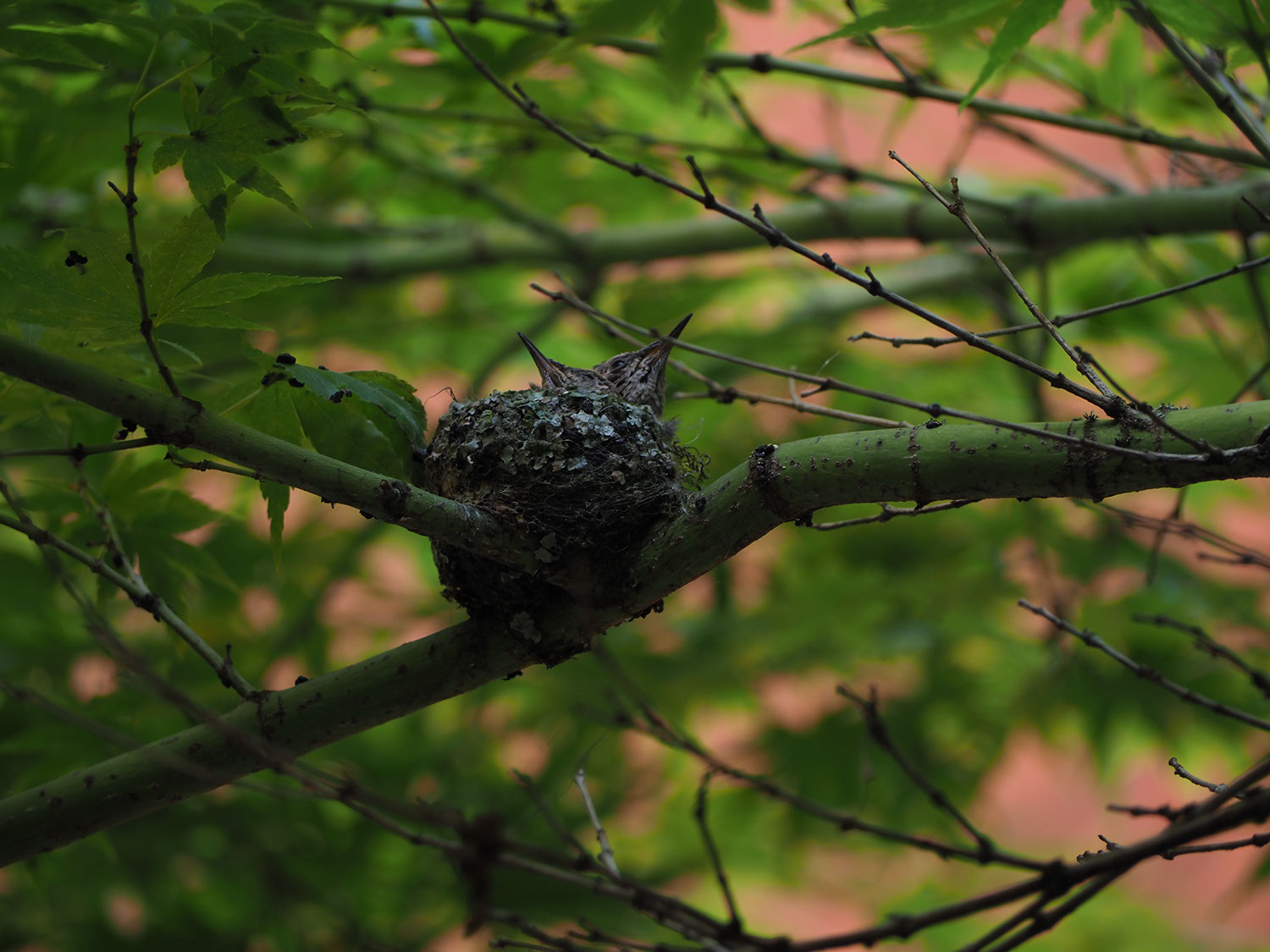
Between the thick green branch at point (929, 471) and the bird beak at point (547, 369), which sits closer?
the thick green branch at point (929, 471)

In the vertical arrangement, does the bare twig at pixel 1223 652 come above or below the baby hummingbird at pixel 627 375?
below

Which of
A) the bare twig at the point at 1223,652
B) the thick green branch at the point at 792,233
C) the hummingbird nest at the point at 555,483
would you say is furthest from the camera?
the thick green branch at the point at 792,233

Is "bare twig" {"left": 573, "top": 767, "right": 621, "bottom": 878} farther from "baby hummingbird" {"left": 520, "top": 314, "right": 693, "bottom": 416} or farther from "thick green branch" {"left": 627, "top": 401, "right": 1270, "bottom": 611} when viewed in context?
"baby hummingbird" {"left": 520, "top": 314, "right": 693, "bottom": 416}

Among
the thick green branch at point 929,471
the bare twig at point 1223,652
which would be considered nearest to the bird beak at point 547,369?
the thick green branch at point 929,471

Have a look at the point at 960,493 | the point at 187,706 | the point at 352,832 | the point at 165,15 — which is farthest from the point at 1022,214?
the point at 352,832

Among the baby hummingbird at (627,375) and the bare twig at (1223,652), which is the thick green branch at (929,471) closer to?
the bare twig at (1223,652)

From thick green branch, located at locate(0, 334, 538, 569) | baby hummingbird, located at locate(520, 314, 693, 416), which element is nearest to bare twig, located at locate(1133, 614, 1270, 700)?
thick green branch, located at locate(0, 334, 538, 569)

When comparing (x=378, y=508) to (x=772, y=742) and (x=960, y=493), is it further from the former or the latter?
(x=772, y=742)

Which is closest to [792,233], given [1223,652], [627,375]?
[627,375]

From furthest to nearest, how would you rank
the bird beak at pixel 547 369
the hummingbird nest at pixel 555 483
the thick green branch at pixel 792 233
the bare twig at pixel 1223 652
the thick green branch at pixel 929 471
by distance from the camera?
the bird beak at pixel 547 369 → the thick green branch at pixel 792 233 → the hummingbird nest at pixel 555 483 → the bare twig at pixel 1223 652 → the thick green branch at pixel 929 471
